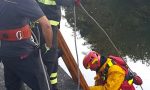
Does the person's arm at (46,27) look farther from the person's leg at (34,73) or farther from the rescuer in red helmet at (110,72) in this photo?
the rescuer in red helmet at (110,72)

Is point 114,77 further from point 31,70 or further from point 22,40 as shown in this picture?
point 22,40

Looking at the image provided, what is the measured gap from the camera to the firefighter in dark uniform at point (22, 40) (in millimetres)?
4062

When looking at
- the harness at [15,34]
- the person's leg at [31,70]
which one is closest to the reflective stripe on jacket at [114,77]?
the person's leg at [31,70]

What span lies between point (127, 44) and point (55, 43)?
5.42 m

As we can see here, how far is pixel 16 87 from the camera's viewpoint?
4805mm

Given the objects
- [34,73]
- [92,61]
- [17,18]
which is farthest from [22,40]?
[92,61]

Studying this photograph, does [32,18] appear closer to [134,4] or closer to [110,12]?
[110,12]

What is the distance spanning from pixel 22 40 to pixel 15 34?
0.11m

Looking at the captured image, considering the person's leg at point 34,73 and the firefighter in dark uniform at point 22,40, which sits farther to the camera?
the person's leg at point 34,73

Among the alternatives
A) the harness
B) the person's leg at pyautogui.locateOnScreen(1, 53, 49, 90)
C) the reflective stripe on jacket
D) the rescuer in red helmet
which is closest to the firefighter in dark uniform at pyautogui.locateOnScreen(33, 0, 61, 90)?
the rescuer in red helmet

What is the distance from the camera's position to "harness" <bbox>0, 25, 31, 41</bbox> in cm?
423

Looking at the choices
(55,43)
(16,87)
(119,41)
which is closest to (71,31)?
(119,41)

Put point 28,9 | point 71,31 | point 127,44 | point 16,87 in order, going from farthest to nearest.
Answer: point 71,31, point 127,44, point 16,87, point 28,9

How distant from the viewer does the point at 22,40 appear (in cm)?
430
